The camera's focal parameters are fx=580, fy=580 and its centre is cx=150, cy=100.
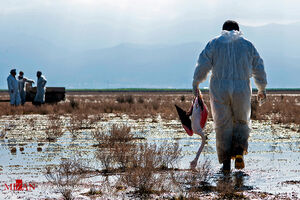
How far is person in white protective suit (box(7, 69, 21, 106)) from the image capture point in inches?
1029

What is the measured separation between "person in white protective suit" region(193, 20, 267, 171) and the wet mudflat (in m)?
0.42

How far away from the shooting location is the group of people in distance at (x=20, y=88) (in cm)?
2628

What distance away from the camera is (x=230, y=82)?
7816 millimetres

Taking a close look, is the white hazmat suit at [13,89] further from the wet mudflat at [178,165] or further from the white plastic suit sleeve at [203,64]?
the white plastic suit sleeve at [203,64]

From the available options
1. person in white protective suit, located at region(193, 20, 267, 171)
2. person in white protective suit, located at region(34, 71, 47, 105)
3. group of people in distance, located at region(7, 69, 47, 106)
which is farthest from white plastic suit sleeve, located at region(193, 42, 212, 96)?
person in white protective suit, located at region(34, 71, 47, 105)

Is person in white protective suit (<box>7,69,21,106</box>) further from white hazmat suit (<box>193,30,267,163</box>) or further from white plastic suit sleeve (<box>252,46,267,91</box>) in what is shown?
white plastic suit sleeve (<box>252,46,267,91</box>)

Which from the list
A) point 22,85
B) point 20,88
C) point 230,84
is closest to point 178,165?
point 230,84

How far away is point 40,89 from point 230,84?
20.7m

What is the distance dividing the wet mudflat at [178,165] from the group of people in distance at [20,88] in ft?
37.3

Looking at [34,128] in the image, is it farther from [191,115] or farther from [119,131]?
[191,115]
